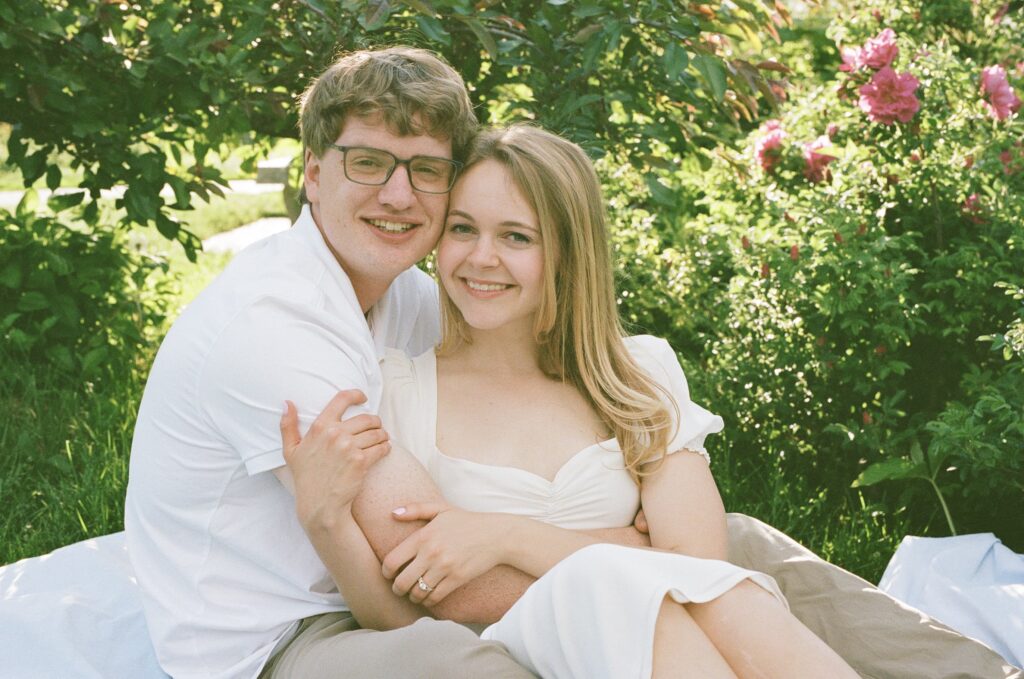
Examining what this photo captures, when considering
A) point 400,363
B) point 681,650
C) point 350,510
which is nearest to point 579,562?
point 681,650

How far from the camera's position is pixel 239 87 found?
3842 mm

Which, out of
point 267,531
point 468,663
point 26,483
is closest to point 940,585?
point 468,663

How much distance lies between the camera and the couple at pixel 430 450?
7.04ft

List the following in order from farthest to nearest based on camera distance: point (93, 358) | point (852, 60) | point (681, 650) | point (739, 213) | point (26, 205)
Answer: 1. point (26, 205)
2. point (93, 358)
3. point (739, 213)
4. point (852, 60)
5. point (681, 650)

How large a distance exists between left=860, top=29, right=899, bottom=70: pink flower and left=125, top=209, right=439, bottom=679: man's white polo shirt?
2.20 m

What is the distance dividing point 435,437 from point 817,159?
2019 millimetres

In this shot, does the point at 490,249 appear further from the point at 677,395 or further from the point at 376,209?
the point at 677,395

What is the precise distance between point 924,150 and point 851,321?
2.44 feet

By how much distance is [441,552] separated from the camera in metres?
2.31

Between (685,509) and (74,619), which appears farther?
(74,619)

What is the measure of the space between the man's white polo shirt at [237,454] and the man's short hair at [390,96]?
0.32 metres

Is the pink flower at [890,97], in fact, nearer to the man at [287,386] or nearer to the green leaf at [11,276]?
the man at [287,386]

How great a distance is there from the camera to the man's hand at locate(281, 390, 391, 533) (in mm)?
2205

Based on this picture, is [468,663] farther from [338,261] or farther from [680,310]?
[680,310]
